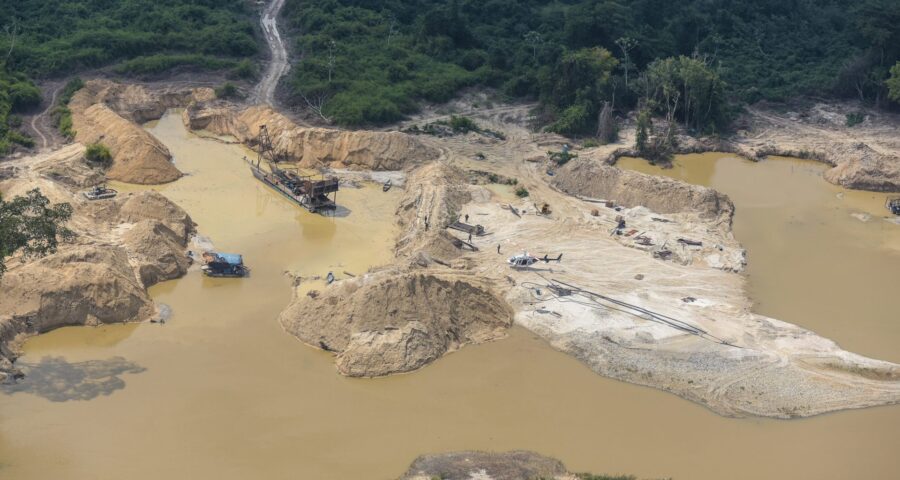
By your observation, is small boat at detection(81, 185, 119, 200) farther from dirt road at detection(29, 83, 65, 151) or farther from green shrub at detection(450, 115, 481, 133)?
green shrub at detection(450, 115, 481, 133)

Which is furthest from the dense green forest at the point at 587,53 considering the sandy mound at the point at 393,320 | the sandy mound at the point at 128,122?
the sandy mound at the point at 393,320

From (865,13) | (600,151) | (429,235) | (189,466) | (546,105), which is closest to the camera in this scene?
(189,466)

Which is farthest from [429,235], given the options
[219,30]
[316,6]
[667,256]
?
[316,6]

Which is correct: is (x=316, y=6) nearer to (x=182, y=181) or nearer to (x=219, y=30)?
(x=219, y=30)

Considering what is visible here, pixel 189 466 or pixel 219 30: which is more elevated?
pixel 219 30

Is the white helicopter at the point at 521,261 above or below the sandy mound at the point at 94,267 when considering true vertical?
above

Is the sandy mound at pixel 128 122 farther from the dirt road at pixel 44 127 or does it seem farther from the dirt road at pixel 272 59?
the dirt road at pixel 272 59

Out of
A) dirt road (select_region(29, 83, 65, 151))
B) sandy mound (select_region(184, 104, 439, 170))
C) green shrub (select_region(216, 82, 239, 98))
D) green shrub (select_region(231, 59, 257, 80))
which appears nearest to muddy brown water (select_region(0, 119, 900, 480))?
sandy mound (select_region(184, 104, 439, 170))
